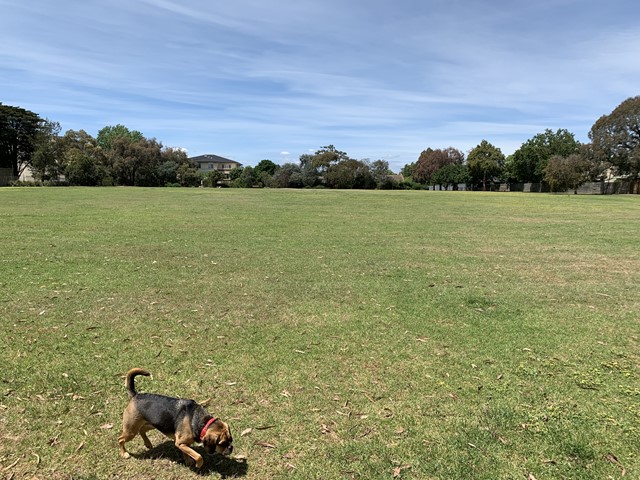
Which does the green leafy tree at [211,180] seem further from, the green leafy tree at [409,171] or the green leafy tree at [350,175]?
the green leafy tree at [409,171]

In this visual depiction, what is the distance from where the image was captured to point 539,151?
78.6m

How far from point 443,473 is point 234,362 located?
2548 mm

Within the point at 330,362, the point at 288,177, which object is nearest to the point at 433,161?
the point at 288,177

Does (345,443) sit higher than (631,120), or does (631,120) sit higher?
(631,120)

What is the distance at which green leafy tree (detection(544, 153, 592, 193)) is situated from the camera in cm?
5945

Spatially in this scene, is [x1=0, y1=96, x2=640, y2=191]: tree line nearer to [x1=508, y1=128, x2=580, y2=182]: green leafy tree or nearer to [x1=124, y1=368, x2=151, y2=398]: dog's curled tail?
[x1=508, y1=128, x2=580, y2=182]: green leafy tree

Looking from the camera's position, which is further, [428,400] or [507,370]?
[507,370]

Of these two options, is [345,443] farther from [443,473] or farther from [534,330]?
[534,330]

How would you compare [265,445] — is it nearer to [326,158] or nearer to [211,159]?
[326,158]

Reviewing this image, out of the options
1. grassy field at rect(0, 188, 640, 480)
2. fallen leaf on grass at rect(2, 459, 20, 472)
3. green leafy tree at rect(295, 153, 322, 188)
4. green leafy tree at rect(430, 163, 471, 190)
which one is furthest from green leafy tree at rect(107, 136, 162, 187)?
fallen leaf on grass at rect(2, 459, 20, 472)

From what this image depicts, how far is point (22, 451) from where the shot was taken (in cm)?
324

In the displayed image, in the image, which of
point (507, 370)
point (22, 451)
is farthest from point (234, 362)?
point (507, 370)

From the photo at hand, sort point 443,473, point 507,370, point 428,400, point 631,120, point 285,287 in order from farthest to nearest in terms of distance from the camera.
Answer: point 631,120 < point 285,287 < point 507,370 < point 428,400 < point 443,473

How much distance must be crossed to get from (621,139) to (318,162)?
47615 millimetres
